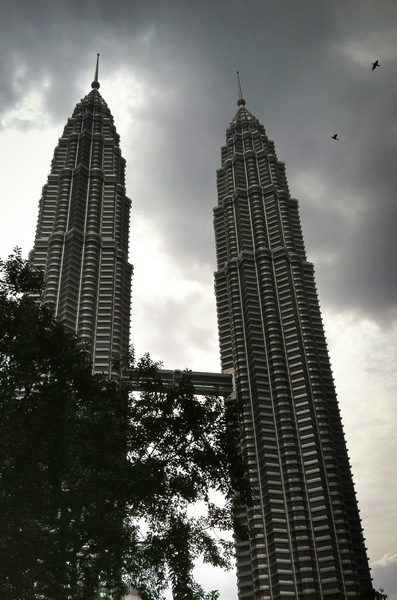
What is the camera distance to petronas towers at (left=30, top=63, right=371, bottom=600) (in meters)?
123

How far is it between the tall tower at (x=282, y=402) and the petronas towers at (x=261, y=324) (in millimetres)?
281

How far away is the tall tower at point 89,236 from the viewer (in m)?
131

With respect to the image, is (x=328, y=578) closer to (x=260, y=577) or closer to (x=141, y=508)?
(x=260, y=577)

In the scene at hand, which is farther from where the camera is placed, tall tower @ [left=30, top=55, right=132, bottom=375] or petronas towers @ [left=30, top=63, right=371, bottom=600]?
tall tower @ [left=30, top=55, right=132, bottom=375]

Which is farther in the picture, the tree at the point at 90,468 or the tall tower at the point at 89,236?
the tall tower at the point at 89,236

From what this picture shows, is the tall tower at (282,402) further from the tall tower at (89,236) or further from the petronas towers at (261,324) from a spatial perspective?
the tall tower at (89,236)

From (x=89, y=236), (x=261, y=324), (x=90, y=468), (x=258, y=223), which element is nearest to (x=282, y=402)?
(x=261, y=324)

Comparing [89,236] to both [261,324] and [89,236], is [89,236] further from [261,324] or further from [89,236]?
[261,324]

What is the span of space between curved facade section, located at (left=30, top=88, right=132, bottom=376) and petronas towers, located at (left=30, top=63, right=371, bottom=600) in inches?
13.1

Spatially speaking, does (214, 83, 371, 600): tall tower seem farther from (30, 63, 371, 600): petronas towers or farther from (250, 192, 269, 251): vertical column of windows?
(250, 192, 269, 251): vertical column of windows

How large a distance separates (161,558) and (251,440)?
11080cm

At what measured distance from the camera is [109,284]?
458 ft

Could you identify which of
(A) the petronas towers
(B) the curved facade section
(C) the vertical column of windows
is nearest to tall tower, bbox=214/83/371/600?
(A) the petronas towers

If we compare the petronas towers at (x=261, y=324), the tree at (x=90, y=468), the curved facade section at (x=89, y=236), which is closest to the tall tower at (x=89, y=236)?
the curved facade section at (x=89, y=236)
